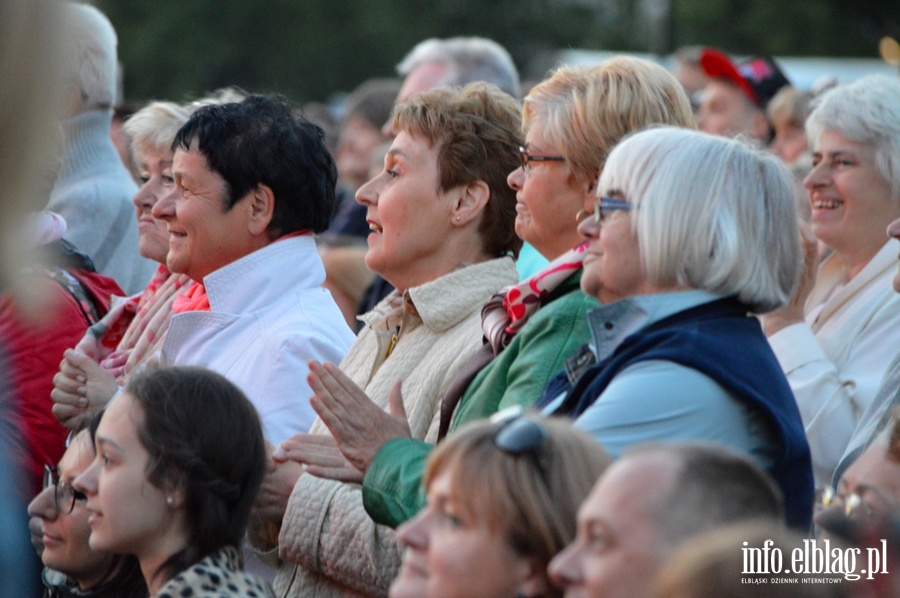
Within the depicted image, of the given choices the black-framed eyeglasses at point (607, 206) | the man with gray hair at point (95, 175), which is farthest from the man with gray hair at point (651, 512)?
the man with gray hair at point (95, 175)

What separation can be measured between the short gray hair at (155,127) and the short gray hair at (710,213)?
8.24ft

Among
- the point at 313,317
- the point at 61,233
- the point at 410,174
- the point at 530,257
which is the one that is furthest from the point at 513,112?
the point at 61,233

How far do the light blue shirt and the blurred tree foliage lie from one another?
27779mm

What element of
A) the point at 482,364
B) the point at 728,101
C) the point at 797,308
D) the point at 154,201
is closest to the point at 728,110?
the point at 728,101

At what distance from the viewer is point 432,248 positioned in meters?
4.04

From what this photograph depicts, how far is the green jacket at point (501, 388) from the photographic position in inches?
124

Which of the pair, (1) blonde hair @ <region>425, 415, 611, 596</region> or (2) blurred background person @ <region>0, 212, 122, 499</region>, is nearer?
(1) blonde hair @ <region>425, 415, 611, 596</region>

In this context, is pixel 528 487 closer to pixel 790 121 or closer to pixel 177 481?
pixel 177 481

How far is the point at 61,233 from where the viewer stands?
4961 millimetres

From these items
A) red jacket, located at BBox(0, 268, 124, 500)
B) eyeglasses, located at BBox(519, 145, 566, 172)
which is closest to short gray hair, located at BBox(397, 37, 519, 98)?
red jacket, located at BBox(0, 268, 124, 500)

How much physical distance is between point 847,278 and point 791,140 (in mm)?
3091

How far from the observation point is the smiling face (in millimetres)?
4906

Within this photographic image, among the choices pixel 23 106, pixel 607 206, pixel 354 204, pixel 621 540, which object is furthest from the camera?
pixel 354 204

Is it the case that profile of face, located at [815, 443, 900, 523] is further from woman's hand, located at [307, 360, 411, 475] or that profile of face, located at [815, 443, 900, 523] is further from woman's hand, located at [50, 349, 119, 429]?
woman's hand, located at [50, 349, 119, 429]
